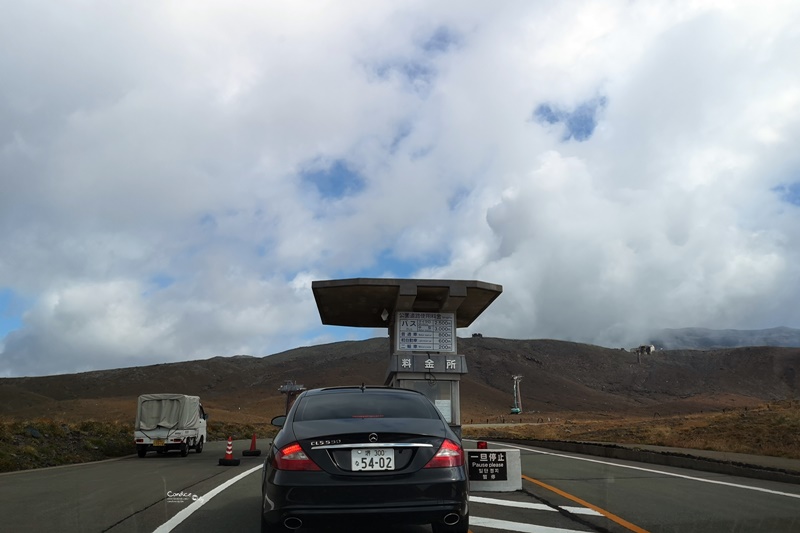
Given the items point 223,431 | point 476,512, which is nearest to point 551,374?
point 223,431

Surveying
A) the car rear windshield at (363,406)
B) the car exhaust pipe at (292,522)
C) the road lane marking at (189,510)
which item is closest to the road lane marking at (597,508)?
the car rear windshield at (363,406)

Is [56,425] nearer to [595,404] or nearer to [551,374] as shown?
[595,404]

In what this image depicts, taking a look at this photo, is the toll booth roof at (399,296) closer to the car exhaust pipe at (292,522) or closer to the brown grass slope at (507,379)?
the car exhaust pipe at (292,522)

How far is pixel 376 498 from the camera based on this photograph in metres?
5.71

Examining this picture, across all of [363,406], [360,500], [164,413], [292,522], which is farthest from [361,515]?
[164,413]

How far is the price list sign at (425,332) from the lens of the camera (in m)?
26.1

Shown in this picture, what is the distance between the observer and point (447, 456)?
19.9 feet

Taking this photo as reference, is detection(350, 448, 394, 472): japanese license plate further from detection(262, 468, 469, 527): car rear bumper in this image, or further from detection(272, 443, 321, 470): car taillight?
detection(272, 443, 321, 470): car taillight

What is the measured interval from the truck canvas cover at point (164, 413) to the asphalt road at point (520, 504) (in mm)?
10519

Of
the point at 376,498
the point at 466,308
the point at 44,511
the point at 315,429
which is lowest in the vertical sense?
the point at 44,511

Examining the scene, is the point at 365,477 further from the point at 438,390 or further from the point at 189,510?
the point at 438,390

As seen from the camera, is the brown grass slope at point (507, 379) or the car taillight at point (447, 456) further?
the brown grass slope at point (507, 379)

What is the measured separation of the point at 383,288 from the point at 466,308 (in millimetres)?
5621

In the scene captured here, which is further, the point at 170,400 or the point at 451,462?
the point at 170,400
